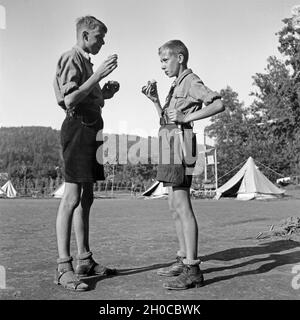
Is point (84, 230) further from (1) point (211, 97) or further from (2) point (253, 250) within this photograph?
(2) point (253, 250)

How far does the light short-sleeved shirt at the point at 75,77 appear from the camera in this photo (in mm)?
2561

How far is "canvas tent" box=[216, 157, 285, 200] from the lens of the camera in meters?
20.1

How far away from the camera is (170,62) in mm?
2785

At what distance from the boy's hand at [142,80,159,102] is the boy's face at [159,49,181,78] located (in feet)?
0.52

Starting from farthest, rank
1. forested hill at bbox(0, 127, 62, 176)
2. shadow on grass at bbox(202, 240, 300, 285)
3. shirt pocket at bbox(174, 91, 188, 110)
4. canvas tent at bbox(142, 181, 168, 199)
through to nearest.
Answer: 1. forested hill at bbox(0, 127, 62, 176)
2. canvas tent at bbox(142, 181, 168, 199)
3. shadow on grass at bbox(202, 240, 300, 285)
4. shirt pocket at bbox(174, 91, 188, 110)

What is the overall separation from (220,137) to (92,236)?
43.0 metres

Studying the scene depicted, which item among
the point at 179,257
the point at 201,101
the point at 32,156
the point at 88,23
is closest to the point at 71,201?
the point at 179,257

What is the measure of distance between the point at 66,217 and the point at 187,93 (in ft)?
3.65

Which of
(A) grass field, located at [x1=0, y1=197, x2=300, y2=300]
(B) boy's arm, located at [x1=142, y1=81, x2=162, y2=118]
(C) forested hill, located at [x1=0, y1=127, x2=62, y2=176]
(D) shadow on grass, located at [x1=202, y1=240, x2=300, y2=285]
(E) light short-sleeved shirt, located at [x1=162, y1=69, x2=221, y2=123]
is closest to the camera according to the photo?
(A) grass field, located at [x1=0, y1=197, x2=300, y2=300]

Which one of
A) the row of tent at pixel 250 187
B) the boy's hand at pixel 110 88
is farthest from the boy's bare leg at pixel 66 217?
the row of tent at pixel 250 187

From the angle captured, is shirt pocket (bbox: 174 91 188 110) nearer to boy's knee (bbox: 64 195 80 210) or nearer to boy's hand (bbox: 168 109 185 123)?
boy's hand (bbox: 168 109 185 123)

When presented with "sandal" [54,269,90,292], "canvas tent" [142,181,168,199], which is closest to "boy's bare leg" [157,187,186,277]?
"sandal" [54,269,90,292]

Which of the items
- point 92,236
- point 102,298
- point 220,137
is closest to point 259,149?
point 220,137
